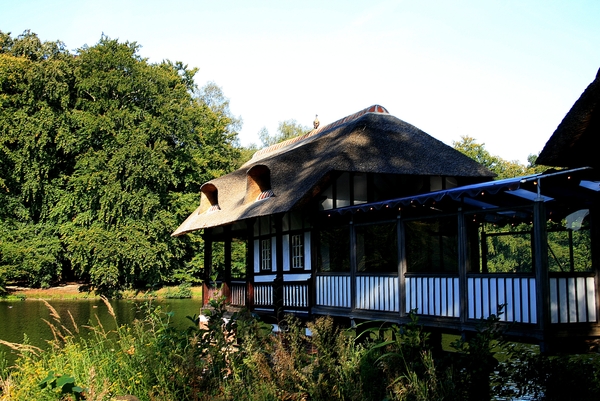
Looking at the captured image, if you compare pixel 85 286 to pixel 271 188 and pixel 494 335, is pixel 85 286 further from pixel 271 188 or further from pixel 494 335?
pixel 494 335

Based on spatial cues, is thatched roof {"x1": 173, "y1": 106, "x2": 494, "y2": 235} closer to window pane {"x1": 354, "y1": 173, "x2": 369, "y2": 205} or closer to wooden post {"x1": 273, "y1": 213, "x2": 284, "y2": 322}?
window pane {"x1": 354, "y1": 173, "x2": 369, "y2": 205}

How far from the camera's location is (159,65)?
4341cm

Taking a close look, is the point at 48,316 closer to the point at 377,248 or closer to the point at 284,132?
the point at 377,248

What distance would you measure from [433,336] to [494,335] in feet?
23.8

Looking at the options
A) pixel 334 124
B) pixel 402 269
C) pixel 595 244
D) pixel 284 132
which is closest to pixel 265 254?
pixel 334 124

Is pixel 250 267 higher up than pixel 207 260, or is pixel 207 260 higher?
pixel 207 260

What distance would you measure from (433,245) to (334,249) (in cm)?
252

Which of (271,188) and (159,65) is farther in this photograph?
(159,65)

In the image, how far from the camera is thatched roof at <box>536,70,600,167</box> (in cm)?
1069

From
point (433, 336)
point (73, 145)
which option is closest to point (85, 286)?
point (73, 145)

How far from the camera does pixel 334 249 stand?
17266mm

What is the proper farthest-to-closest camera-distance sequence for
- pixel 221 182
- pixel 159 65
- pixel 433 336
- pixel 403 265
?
pixel 159 65
pixel 221 182
pixel 433 336
pixel 403 265

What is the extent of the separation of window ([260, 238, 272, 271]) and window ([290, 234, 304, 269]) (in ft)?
5.98

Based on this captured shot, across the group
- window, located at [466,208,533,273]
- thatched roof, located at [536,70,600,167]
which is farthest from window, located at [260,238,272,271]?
thatched roof, located at [536,70,600,167]
